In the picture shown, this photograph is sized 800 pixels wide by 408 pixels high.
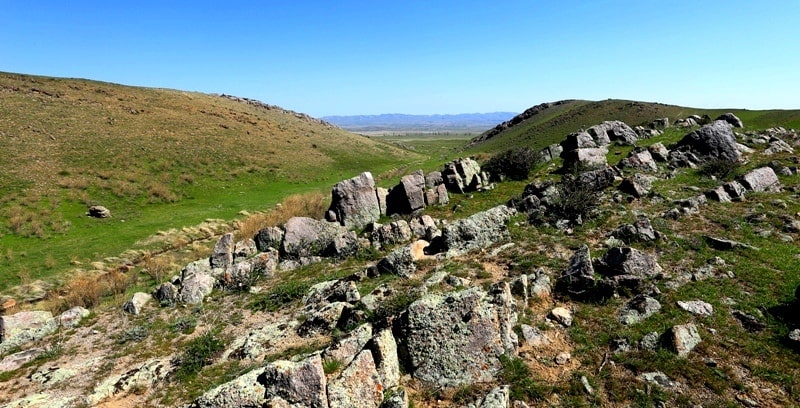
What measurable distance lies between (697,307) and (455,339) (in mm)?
7812

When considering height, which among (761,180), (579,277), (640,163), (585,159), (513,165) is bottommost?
(579,277)

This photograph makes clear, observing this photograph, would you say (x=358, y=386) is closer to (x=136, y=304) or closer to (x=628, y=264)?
(x=628, y=264)

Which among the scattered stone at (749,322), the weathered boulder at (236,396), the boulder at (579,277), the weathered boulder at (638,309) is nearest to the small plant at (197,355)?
the weathered boulder at (236,396)

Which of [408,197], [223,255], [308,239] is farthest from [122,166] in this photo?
[408,197]

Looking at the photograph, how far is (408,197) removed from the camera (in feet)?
88.0

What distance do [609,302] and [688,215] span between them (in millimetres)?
10225

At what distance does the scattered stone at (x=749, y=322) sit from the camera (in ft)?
35.3

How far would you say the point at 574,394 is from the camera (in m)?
8.95

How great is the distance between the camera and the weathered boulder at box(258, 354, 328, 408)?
→ 8102mm

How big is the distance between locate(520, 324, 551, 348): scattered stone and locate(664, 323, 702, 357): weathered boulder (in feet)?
9.94

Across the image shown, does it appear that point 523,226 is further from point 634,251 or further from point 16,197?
point 16,197

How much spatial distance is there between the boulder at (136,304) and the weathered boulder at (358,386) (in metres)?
13.3

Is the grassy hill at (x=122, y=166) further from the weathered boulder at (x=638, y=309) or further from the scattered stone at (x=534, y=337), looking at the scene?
the weathered boulder at (x=638, y=309)

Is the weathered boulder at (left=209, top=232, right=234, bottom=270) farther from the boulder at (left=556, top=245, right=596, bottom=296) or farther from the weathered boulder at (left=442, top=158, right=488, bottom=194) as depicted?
the boulder at (left=556, top=245, right=596, bottom=296)
